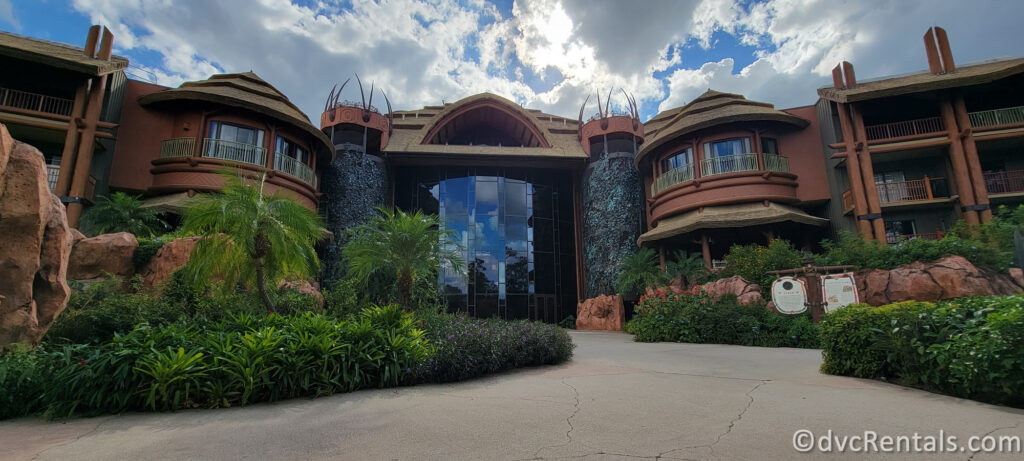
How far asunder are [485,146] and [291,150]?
9.15 m

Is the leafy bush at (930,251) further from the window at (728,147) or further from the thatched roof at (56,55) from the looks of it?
the thatched roof at (56,55)

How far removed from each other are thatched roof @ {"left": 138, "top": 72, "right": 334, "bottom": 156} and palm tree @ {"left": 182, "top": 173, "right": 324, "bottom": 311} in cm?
1057

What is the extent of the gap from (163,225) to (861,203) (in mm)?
25444

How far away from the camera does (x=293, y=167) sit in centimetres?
1827

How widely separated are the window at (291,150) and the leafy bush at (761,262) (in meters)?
18.1

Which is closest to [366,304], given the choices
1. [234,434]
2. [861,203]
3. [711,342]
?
[234,434]

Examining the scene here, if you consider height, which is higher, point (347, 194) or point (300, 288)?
point (347, 194)

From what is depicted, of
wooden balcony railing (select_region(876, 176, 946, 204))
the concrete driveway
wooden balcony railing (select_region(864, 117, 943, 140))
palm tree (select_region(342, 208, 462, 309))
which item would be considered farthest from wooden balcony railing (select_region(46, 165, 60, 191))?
wooden balcony railing (select_region(876, 176, 946, 204))

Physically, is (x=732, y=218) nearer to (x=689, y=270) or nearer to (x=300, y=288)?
(x=689, y=270)

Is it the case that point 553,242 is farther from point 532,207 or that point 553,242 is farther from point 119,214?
point 119,214

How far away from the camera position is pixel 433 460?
3182 mm

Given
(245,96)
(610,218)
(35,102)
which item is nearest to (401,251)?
(245,96)

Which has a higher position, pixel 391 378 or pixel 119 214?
pixel 119 214

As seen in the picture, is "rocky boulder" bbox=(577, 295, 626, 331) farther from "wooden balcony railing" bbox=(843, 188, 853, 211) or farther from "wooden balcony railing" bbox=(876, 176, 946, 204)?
"wooden balcony railing" bbox=(876, 176, 946, 204)
